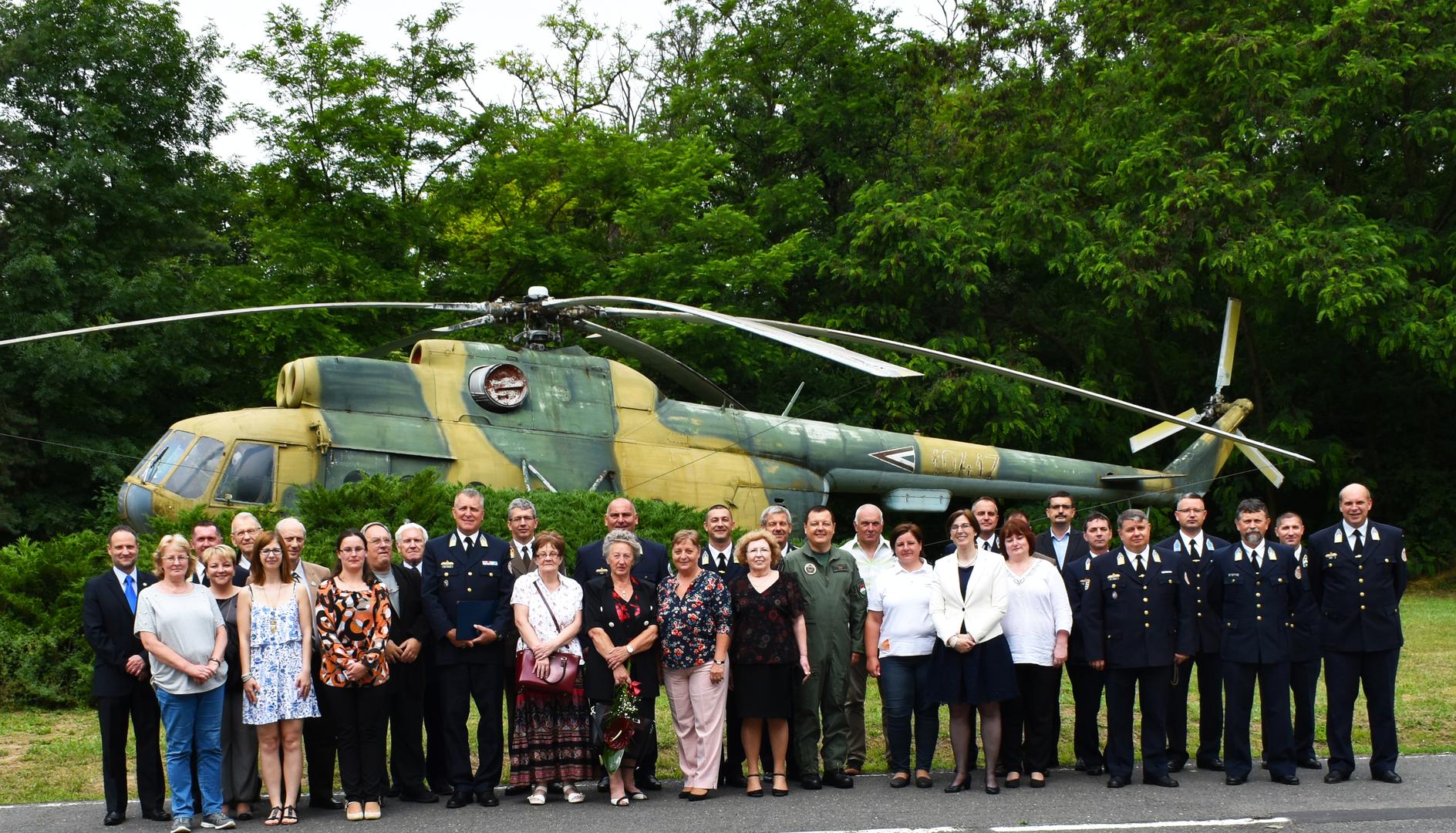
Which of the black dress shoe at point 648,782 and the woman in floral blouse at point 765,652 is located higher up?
the woman in floral blouse at point 765,652

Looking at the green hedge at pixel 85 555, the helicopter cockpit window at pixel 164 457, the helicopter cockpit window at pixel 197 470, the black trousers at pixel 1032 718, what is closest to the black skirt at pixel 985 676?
the black trousers at pixel 1032 718

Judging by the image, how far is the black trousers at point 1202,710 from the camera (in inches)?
290

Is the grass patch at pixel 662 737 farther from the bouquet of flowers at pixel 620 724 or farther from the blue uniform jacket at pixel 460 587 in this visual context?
the blue uniform jacket at pixel 460 587

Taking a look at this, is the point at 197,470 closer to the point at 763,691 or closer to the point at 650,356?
the point at 650,356

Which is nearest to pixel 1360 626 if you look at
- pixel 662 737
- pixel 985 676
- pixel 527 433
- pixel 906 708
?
pixel 985 676

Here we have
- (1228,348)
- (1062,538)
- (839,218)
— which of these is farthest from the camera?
(839,218)

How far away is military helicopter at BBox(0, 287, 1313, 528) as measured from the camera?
1152 centimetres

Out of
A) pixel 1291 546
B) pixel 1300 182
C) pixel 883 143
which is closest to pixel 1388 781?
pixel 1291 546

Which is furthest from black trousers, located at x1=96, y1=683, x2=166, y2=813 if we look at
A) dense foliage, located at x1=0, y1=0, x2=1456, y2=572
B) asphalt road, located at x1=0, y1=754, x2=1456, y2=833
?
dense foliage, located at x1=0, y1=0, x2=1456, y2=572

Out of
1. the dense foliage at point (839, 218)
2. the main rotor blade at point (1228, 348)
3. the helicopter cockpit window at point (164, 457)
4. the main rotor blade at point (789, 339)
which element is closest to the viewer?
the main rotor blade at point (789, 339)

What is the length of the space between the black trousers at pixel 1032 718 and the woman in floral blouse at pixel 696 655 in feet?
5.26

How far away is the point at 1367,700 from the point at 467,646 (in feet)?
16.3

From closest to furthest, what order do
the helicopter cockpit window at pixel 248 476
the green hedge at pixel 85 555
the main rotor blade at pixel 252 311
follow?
the main rotor blade at pixel 252 311 → the green hedge at pixel 85 555 → the helicopter cockpit window at pixel 248 476

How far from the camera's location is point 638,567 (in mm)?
7254
